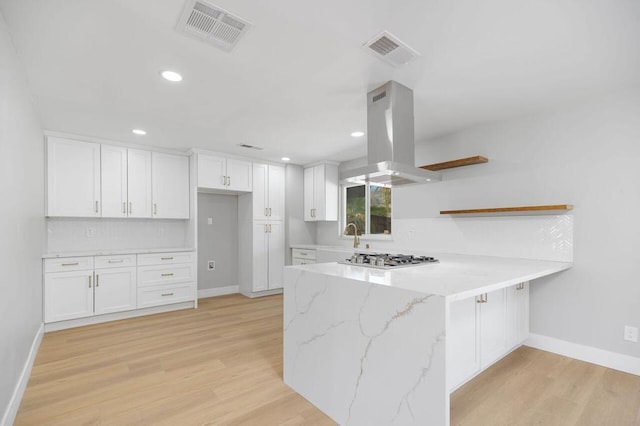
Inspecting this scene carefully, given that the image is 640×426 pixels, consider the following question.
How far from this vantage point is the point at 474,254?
11.7 ft

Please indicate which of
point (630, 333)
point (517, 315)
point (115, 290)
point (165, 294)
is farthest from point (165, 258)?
point (630, 333)

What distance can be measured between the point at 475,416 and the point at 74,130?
15.6ft

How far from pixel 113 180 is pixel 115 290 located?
142 cm

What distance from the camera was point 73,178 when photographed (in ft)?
13.0

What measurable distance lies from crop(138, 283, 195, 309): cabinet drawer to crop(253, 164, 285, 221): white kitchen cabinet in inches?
58.1

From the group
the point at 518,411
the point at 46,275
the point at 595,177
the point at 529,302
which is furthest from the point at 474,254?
the point at 46,275

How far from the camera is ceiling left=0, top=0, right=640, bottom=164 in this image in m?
1.71

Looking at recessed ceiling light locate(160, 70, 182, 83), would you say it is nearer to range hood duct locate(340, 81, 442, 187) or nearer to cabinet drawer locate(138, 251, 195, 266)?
range hood duct locate(340, 81, 442, 187)

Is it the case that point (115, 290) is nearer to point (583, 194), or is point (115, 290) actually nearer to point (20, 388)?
point (20, 388)

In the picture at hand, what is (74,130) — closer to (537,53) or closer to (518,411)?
(537,53)

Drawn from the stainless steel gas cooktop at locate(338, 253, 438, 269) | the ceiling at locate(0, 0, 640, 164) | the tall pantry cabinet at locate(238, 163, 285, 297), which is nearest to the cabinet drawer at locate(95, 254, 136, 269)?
the ceiling at locate(0, 0, 640, 164)

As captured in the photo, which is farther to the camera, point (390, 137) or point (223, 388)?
point (390, 137)

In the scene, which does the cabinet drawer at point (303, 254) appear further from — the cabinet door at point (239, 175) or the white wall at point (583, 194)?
the white wall at point (583, 194)

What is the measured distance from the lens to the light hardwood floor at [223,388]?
202 centimetres
